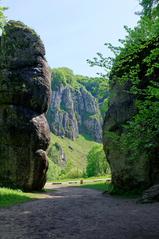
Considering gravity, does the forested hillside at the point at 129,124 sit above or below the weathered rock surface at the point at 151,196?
above

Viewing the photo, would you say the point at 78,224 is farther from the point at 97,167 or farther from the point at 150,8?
the point at 97,167

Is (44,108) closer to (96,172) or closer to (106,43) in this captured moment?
(106,43)

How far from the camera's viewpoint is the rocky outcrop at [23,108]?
103ft

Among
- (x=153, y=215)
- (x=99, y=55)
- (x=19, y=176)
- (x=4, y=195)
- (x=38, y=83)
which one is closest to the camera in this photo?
(x=99, y=55)

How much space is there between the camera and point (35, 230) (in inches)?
459

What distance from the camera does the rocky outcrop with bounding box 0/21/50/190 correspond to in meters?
31.4

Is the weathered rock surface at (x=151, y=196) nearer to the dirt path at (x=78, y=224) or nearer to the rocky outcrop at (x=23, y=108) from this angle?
the dirt path at (x=78, y=224)

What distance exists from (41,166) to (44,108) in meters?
6.13

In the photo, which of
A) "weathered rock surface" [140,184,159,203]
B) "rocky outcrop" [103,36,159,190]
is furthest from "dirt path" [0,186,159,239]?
"rocky outcrop" [103,36,159,190]

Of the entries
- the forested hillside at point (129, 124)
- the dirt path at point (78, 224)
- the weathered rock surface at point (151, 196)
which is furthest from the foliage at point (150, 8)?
the weathered rock surface at point (151, 196)

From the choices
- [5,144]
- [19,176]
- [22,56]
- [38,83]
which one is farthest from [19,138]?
[22,56]

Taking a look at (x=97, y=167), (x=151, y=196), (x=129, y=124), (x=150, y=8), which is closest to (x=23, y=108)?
(x=129, y=124)

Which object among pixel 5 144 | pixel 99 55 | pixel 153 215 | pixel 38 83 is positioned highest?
pixel 38 83

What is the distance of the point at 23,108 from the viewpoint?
3322cm
